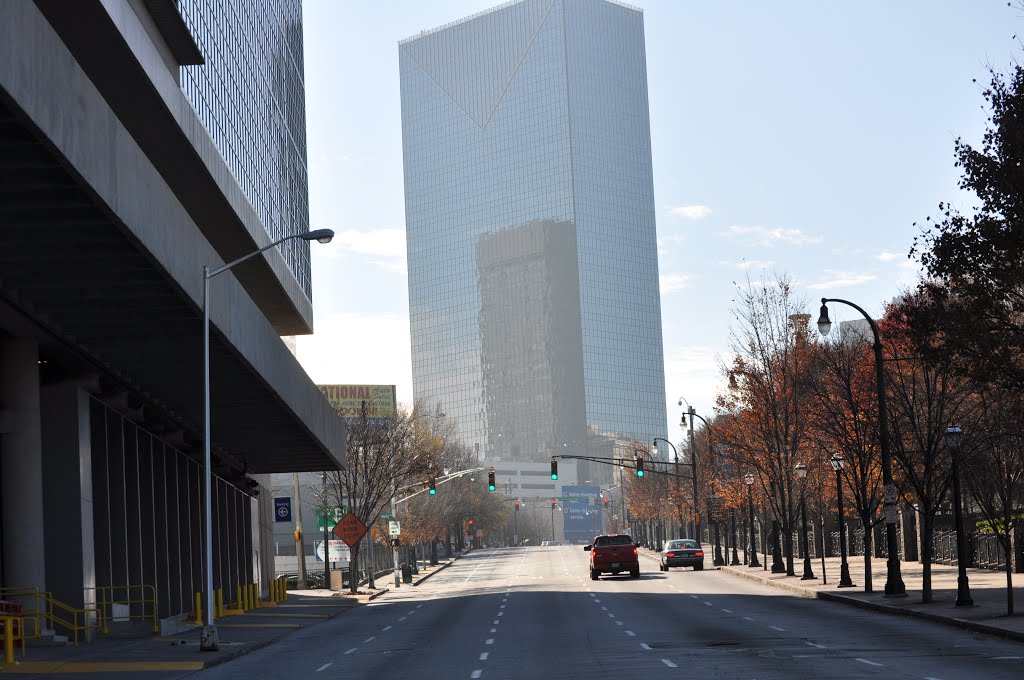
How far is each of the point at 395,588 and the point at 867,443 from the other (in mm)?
30048

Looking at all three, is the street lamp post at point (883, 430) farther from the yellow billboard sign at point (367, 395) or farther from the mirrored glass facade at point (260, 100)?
the yellow billboard sign at point (367, 395)

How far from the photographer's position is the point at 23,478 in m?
32.9

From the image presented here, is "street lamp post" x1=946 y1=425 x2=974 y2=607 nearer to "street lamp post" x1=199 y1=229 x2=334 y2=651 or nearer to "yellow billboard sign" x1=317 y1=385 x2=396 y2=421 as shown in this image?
"street lamp post" x1=199 y1=229 x2=334 y2=651

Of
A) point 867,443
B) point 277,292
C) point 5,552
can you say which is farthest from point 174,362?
point 277,292

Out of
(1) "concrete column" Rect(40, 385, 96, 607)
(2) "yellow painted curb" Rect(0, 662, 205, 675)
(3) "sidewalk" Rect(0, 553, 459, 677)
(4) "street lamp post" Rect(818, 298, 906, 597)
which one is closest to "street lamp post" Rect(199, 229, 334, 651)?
(3) "sidewalk" Rect(0, 553, 459, 677)

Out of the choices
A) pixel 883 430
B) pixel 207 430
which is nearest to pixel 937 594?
pixel 883 430

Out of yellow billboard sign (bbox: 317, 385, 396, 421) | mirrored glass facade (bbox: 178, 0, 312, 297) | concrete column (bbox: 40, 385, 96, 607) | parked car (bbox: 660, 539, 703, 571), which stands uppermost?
mirrored glass facade (bbox: 178, 0, 312, 297)

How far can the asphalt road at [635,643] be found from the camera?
21.0 m

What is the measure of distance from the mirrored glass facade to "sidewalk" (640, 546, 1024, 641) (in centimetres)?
2771

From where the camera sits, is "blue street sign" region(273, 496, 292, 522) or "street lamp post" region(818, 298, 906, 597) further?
"blue street sign" region(273, 496, 292, 522)

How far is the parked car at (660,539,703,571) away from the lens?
70500mm

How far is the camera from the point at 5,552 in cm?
3288

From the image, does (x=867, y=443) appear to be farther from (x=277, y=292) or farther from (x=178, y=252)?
(x=277, y=292)

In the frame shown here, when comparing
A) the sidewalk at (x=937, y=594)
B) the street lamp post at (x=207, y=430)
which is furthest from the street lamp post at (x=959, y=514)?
the street lamp post at (x=207, y=430)
